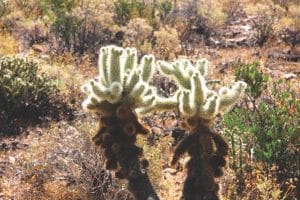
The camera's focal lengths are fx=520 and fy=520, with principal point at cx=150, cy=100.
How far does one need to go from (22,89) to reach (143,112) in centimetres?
433

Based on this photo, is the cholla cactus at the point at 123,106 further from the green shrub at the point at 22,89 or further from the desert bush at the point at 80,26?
the desert bush at the point at 80,26

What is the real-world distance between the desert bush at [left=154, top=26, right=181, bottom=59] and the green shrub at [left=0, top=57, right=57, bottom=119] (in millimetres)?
3457

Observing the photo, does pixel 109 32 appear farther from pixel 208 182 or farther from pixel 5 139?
pixel 208 182

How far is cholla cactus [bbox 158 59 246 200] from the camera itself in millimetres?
4145

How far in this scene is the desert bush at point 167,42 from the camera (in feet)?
37.6

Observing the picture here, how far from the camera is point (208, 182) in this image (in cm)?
Result: 434

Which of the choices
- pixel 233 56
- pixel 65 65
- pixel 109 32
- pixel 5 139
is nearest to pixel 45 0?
pixel 109 32

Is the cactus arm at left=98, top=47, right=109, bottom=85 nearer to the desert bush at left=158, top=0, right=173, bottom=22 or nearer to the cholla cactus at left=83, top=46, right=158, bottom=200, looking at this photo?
the cholla cactus at left=83, top=46, right=158, bottom=200

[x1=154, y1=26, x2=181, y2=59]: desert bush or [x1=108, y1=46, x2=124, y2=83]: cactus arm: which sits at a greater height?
[x1=154, y1=26, x2=181, y2=59]: desert bush

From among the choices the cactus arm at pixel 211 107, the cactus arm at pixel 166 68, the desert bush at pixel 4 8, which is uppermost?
the desert bush at pixel 4 8

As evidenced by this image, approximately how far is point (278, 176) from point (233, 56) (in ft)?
20.2

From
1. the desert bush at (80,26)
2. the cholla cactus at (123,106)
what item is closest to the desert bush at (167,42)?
the desert bush at (80,26)

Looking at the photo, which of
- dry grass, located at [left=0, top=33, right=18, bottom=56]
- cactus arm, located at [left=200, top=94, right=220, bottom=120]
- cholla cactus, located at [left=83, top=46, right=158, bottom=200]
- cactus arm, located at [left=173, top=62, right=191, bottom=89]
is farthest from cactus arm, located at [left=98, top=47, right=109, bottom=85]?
dry grass, located at [left=0, top=33, right=18, bottom=56]

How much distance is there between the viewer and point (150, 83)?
9.10m
